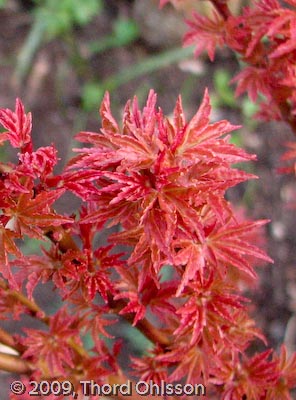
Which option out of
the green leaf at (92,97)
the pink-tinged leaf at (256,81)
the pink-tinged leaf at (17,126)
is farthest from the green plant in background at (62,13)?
the pink-tinged leaf at (17,126)

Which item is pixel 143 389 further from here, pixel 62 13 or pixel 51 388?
pixel 62 13

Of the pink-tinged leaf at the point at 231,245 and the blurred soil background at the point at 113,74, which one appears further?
the blurred soil background at the point at 113,74

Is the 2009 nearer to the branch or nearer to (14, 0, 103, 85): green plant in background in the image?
the branch

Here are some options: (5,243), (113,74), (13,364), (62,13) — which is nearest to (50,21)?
(62,13)

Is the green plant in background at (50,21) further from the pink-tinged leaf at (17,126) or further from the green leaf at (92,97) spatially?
the pink-tinged leaf at (17,126)

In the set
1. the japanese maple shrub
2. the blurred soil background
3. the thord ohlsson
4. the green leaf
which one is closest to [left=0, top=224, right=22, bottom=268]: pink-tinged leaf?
the japanese maple shrub

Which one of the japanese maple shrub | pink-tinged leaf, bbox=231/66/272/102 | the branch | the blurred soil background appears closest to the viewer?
the japanese maple shrub
